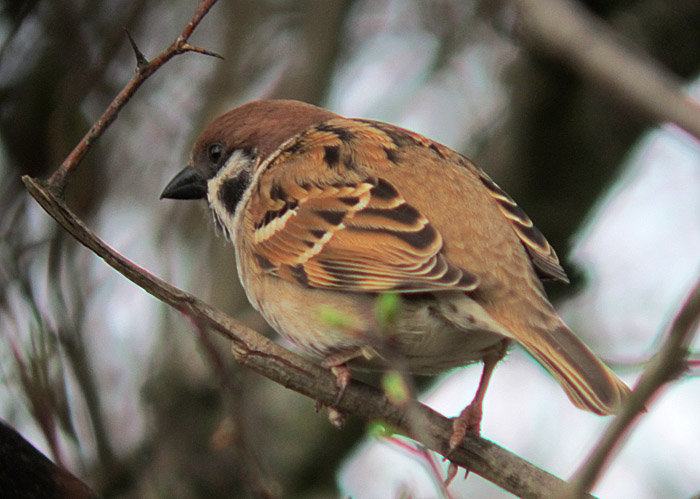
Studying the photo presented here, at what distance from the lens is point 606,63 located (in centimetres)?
131

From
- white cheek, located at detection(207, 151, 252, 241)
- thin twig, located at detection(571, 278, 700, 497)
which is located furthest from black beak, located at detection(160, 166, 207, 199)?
thin twig, located at detection(571, 278, 700, 497)

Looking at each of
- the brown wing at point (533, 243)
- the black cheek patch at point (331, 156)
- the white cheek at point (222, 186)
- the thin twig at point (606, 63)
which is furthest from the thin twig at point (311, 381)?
the thin twig at point (606, 63)

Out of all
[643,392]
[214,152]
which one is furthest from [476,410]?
[643,392]

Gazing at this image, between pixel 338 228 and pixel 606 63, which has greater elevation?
pixel 606 63

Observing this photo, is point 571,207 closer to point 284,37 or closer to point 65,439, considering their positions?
point 284,37

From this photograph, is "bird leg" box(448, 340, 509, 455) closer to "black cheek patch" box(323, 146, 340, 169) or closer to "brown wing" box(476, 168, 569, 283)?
"brown wing" box(476, 168, 569, 283)

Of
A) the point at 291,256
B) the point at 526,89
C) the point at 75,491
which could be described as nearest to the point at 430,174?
the point at 291,256

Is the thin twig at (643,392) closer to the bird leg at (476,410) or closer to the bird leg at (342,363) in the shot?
the bird leg at (476,410)

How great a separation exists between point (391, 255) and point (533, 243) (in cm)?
Answer: 68

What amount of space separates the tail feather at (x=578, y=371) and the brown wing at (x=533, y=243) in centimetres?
57

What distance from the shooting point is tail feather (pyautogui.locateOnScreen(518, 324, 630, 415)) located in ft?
9.41

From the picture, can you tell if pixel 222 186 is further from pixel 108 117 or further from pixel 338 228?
pixel 108 117

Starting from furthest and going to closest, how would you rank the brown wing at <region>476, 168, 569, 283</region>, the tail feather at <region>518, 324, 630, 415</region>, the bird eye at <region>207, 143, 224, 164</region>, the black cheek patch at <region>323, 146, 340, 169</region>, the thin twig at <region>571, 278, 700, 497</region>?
the bird eye at <region>207, 143, 224, 164</region> → the black cheek patch at <region>323, 146, 340, 169</region> → the brown wing at <region>476, 168, 569, 283</region> → the tail feather at <region>518, 324, 630, 415</region> → the thin twig at <region>571, 278, 700, 497</region>

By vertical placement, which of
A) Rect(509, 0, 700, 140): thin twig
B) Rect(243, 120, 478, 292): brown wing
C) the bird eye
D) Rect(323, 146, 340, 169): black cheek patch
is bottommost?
the bird eye
